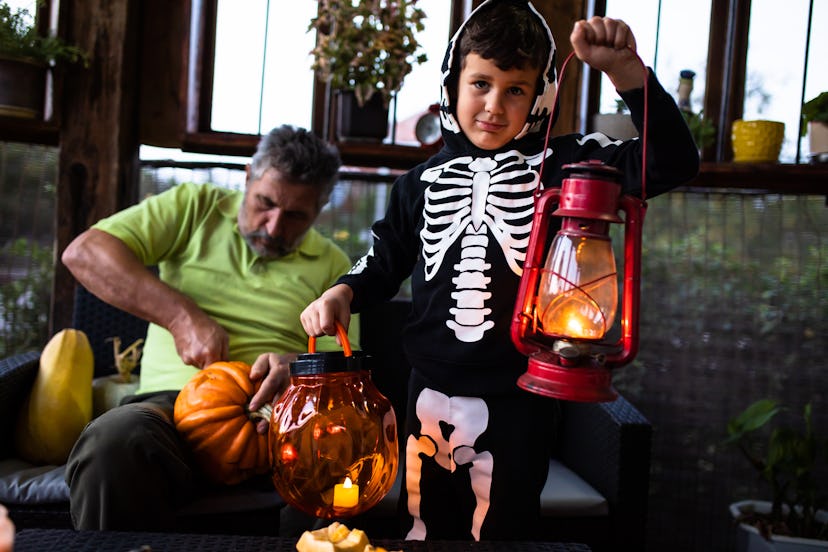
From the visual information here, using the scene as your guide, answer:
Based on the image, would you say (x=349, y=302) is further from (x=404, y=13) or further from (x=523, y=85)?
(x=404, y=13)

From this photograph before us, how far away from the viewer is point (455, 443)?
146 centimetres

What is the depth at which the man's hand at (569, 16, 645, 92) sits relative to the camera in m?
1.10

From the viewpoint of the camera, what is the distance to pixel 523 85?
4.60 feet

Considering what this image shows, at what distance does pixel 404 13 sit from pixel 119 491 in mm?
1832

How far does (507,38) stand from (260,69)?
1.75m

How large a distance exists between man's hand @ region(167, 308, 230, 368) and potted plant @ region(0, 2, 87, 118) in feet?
3.40

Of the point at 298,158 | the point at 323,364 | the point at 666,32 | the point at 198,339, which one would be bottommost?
the point at 198,339

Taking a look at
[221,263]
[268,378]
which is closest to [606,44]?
[268,378]

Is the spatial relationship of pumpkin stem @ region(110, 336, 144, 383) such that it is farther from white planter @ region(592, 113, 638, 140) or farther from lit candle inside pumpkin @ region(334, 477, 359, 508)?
white planter @ region(592, 113, 638, 140)

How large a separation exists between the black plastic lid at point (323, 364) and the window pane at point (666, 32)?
2094 millimetres

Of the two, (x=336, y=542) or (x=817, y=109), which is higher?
(x=817, y=109)

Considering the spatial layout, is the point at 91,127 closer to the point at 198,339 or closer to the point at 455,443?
the point at 198,339

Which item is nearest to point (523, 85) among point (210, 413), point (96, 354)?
point (210, 413)

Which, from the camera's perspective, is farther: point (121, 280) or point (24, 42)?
point (24, 42)
